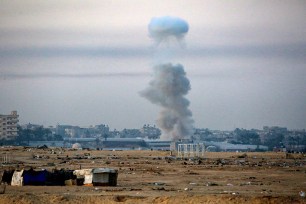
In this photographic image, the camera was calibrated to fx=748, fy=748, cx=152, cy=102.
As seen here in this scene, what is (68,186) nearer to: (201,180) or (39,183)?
(39,183)

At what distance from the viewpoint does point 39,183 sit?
1448 inches

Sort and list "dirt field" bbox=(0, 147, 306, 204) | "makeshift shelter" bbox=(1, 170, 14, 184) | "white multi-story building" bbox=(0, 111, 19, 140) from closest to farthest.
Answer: "dirt field" bbox=(0, 147, 306, 204), "makeshift shelter" bbox=(1, 170, 14, 184), "white multi-story building" bbox=(0, 111, 19, 140)

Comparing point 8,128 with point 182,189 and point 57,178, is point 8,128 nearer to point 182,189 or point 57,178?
point 57,178

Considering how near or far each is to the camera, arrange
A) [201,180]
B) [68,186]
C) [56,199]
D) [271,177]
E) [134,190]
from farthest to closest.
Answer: [271,177]
[201,180]
[68,186]
[134,190]
[56,199]

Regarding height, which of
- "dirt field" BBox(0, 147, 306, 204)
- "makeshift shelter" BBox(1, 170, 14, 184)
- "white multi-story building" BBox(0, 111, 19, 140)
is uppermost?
"white multi-story building" BBox(0, 111, 19, 140)

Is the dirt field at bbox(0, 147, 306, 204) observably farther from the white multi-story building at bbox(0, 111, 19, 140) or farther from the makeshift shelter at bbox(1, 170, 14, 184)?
the white multi-story building at bbox(0, 111, 19, 140)

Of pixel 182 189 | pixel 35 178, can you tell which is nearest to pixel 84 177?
pixel 35 178

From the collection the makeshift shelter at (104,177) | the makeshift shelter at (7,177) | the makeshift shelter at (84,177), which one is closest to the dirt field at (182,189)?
the makeshift shelter at (104,177)

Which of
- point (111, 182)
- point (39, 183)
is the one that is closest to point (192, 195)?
point (111, 182)

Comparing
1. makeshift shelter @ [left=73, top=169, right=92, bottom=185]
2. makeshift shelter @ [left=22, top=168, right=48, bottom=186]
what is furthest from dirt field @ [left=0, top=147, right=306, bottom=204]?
makeshift shelter @ [left=22, top=168, right=48, bottom=186]

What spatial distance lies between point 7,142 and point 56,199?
149m

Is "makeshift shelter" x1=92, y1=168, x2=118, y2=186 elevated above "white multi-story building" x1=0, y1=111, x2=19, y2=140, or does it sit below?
below

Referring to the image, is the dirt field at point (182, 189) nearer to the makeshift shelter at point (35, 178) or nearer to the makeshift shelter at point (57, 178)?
the makeshift shelter at point (35, 178)

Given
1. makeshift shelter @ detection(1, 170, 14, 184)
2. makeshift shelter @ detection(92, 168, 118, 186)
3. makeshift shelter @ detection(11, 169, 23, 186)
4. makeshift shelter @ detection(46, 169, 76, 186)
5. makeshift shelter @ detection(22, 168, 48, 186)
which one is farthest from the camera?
makeshift shelter @ detection(1, 170, 14, 184)
